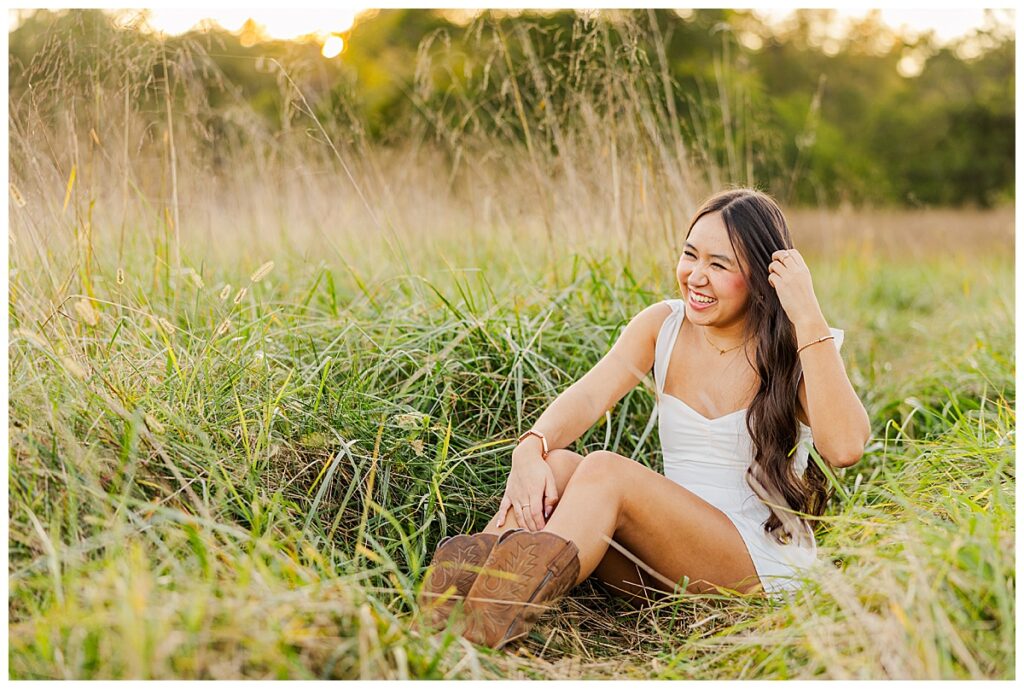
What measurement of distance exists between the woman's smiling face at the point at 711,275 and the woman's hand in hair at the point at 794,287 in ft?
0.33

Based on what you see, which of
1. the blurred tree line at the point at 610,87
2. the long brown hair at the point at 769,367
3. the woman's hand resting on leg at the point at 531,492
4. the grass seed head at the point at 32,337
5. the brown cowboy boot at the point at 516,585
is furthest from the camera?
the blurred tree line at the point at 610,87

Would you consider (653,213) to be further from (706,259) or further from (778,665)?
(778,665)

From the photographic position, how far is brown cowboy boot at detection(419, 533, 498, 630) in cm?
193

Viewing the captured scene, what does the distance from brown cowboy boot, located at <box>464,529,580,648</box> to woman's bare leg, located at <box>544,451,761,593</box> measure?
120 mm

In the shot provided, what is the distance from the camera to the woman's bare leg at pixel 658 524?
82.2 inches

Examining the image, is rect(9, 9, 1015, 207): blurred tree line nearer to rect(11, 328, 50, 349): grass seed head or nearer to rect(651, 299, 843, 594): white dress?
rect(11, 328, 50, 349): grass seed head

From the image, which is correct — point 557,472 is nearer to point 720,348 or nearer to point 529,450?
point 529,450

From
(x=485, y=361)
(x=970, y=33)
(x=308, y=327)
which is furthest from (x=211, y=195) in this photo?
(x=970, y=33)

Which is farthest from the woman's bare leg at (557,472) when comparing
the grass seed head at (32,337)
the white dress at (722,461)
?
the grass seed head at (32,337)

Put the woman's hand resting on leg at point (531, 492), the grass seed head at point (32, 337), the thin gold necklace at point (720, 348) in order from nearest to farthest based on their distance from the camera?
the grass seed head at point (32, 337) → the woman's hand resting on leg at point (531, 492) → the thin gold necklace at point (720, 348)

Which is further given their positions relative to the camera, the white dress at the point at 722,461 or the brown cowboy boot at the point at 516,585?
the white dress at the point at 722,461

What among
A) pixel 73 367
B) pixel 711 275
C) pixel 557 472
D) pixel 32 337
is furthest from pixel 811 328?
pixel 32 337

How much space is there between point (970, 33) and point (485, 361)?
14.7 metres

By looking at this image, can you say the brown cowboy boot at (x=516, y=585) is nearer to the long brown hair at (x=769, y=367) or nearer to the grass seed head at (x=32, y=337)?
the long brown hair at (x=769, y=367)
